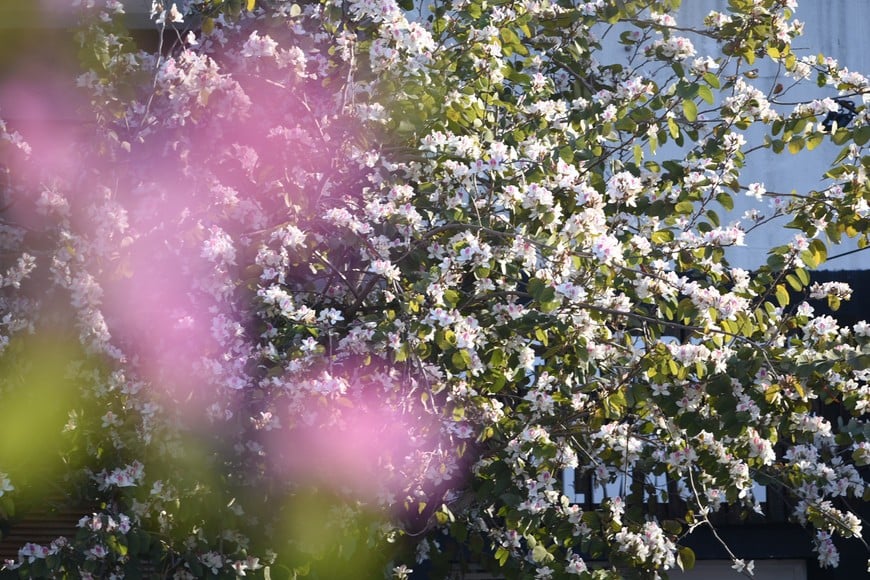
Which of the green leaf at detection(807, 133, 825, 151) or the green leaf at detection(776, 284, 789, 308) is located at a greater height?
the green leaf at detection(807, 133, 825, 151)

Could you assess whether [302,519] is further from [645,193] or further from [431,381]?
[645,193]

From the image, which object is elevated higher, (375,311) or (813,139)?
(813,139)

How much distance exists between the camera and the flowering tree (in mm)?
4910

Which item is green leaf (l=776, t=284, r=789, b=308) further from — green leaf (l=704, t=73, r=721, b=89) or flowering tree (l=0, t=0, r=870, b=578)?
green leaf (l=704, t=73, r=721, b=89)

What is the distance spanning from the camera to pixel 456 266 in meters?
5.10

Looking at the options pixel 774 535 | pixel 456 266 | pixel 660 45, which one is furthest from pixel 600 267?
pixel 774 535

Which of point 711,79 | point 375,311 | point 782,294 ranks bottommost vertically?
point 782,294

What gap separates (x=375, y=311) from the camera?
5.73m

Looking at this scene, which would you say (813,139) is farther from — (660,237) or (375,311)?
(375,311)

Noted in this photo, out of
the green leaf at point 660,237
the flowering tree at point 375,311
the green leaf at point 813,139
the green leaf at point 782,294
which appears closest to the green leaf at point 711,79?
the flowering tree at point 375,311

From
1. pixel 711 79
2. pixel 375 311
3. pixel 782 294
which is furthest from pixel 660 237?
pixel 375 311

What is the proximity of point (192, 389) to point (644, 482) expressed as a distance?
2.48 m

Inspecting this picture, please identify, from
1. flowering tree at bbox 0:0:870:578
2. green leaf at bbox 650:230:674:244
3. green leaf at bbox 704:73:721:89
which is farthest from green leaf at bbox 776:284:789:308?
green leaf at bbox 704:73:721:89

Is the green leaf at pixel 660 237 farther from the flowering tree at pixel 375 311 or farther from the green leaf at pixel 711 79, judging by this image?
the green leaf at pixel 711 79
